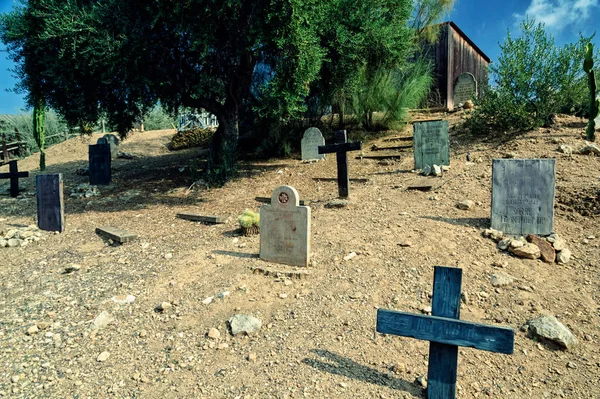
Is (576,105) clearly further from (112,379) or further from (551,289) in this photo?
(112,379)

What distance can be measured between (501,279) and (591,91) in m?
8.44

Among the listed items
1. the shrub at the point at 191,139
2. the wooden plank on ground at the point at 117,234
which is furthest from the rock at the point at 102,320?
the shrub at the point at 191,139

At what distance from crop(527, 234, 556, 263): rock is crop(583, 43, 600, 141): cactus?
6.00 m

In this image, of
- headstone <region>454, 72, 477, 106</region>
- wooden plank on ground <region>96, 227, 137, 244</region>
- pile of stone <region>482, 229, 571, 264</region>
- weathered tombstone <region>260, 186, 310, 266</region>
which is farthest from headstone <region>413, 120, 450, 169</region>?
headstone <region>454, 72, 477, 106</region>

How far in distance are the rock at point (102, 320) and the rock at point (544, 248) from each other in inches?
213

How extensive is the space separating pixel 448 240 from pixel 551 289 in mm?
1406

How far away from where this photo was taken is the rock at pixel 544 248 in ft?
17.0

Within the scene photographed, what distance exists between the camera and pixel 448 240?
5617mm

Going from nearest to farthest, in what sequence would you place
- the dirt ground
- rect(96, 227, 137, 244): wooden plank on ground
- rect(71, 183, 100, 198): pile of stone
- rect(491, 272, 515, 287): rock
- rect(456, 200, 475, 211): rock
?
the dirt ground
rect(491, 272, 515, 287): rock
rect(96, 227, 137, 244): wooden plank on ground
rect(456, 200, 475, 211): rock
rect(71, 183, 100, 198): pile of stone

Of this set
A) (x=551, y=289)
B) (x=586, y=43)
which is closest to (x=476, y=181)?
(x=551, y=289)

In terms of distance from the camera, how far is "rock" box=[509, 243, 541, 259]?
5.18 metres

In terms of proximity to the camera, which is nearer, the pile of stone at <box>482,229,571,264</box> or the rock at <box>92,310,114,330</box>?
the rock at <box>92,310,114,330</box>

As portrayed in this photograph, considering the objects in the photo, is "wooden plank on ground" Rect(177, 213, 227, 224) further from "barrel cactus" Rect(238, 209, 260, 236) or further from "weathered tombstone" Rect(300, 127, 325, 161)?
"weathered tombstone" Rect(300, 127, 325, 161)

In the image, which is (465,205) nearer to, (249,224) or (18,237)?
(249,224)
